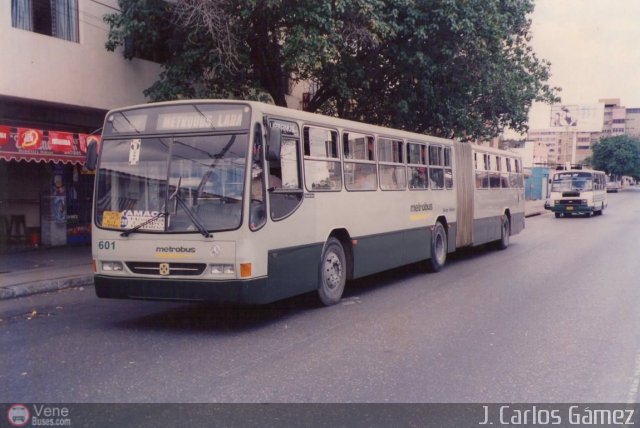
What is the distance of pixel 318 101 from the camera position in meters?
18.6

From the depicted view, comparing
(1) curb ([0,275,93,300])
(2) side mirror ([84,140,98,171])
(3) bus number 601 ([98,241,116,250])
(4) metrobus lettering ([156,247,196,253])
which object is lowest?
(1) curb ([0,275,93,300])

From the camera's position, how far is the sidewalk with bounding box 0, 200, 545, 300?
10875 millimetres

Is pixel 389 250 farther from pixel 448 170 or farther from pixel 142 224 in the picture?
pixel 142 224

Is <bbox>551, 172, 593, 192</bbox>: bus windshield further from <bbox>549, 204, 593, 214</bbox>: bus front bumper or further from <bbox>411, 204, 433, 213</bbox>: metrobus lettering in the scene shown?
<bbox>411, 204, 433, 213</bbox>: metrobus lettering

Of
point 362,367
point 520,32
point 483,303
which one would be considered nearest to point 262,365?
point 362,367

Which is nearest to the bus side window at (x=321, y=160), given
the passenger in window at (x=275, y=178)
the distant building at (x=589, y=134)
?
the passenger in window at (x=275, y=178)

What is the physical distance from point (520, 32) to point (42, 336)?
17.3m

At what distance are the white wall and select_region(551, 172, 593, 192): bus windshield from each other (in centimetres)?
2288

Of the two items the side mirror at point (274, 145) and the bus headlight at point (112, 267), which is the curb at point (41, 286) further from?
the side mirror at point (274, 145)

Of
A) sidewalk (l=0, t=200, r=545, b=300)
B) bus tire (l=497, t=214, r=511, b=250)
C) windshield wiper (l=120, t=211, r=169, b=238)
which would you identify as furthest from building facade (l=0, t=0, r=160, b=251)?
bus tire (l=497, t=214, r=511, b=250)

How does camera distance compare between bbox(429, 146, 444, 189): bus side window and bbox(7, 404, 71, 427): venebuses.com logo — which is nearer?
bbox(7, 404, 71, 427): venebuses.com logo

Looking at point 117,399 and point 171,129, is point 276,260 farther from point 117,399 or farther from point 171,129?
point 117,399

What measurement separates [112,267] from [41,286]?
406 centimetres

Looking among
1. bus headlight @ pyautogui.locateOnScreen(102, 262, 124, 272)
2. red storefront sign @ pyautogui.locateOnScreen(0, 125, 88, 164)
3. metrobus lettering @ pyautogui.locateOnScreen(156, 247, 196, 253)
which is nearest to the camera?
metrobus lettering @ pyautogui.locateOnScreen(156, 247, 196, 253)
